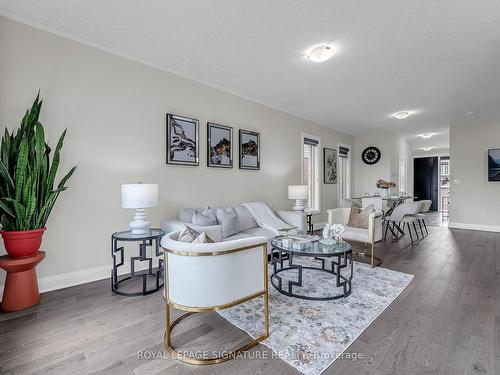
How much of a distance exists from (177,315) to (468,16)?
3.76 meters

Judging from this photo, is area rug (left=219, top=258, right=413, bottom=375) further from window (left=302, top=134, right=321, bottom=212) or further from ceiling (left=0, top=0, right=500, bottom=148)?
window (left=302, top=134, right=321, bottom=212)

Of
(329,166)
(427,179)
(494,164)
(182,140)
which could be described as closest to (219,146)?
(182,140)

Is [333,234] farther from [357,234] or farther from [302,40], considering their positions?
[302,40]

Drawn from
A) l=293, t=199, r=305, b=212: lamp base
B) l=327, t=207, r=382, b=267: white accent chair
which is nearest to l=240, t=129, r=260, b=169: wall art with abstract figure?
l=293, t=199, r=305, b=212: lamp base

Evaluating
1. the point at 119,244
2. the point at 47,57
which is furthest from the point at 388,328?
the point at 47,57

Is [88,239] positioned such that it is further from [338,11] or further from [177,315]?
[338,11]

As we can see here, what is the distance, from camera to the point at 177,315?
Result: 7.35 ft

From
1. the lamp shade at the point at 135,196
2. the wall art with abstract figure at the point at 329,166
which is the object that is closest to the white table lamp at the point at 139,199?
the lamp shade at the point at 135,196

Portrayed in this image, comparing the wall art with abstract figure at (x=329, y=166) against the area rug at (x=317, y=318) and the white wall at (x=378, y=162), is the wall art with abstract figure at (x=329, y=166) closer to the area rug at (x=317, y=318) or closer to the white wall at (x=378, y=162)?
the white wall at (x=378, y=162)

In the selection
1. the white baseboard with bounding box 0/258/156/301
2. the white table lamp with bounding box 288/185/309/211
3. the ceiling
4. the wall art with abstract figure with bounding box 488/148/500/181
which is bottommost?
the white baseboard with bounding box 0/258/156/301

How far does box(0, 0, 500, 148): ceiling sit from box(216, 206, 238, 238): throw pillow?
1.97 m

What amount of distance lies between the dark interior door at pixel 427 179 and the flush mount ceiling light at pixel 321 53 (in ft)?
31.5

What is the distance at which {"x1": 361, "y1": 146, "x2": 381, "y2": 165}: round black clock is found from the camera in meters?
7.59

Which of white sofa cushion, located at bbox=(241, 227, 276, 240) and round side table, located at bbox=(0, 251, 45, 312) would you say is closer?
round side table, located at bbox=(0, 251, 45, 312)
